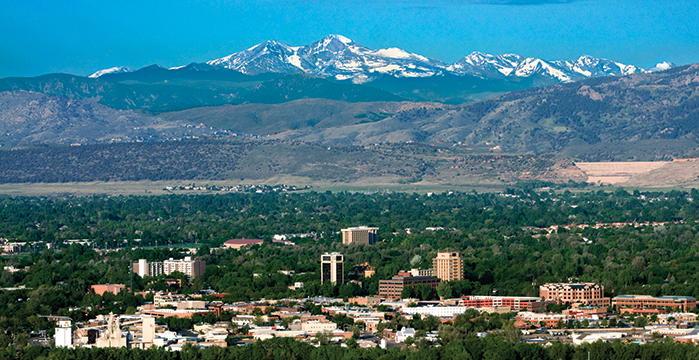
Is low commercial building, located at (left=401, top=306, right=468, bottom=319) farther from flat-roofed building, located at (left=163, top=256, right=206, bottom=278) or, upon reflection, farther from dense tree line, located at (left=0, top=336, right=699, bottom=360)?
flat-roofed building, located at (left=163, top=256, right=206, bottom=278)

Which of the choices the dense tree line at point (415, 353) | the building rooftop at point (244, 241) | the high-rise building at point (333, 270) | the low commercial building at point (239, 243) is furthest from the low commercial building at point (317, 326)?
the building rooftop at point (244, 241)

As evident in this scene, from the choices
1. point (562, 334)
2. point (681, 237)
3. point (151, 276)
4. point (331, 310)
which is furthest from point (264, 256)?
point (562, 334)

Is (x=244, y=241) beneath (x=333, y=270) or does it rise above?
above

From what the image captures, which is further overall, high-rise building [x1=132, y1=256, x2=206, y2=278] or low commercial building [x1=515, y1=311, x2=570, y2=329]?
high-rise building [x1=132, y1=256, x2=206, y2=278]

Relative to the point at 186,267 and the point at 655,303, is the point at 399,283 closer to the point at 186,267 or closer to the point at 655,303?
the point at 655,303

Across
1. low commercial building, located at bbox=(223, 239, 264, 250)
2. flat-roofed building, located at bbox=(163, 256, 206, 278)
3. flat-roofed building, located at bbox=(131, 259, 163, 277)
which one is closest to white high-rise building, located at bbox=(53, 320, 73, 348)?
flat-roofed building, located at bbox=(163, 256, 206, 278)

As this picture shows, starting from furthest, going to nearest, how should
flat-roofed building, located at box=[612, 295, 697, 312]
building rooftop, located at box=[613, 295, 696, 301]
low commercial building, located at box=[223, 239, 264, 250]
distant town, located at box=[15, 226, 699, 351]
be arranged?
low commercial building, located at box=[223, 239, 264, 250] → building rooftop, located at box=[613, 295, 696, 301] → flat-roofed building, located at box=[612, 295, 697, 312] → distant town, located at box=[15, 226, 699, 351]

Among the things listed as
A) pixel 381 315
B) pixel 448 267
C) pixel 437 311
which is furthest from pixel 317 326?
pixel 448 267
